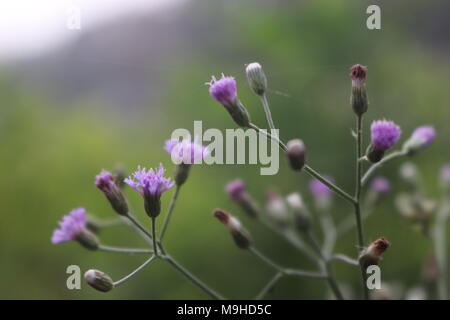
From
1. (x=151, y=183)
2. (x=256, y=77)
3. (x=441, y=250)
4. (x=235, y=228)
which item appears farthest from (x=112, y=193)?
(x=441, y=250)

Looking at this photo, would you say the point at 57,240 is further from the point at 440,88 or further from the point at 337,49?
the point at 440,88

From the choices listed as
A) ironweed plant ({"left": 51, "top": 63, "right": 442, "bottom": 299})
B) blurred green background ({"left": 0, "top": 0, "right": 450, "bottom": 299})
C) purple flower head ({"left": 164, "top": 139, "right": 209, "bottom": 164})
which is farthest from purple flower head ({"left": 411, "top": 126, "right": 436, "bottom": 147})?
blurred green background ({"left": 0, "top": 0, "right": 450, "bottom": 299})

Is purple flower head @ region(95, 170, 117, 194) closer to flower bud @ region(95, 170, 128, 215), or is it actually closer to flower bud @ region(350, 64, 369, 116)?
flower bud @ region(95, 170, 128, 215)

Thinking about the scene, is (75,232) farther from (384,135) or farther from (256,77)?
(384,135)

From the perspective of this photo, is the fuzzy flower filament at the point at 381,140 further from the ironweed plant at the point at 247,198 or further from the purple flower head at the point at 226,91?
the purple flower head at the point at 226,91

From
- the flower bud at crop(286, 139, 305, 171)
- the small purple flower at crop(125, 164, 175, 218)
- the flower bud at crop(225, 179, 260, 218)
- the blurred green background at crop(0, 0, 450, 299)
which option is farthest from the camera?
the blurred green background at crop(0, 0, 450, 299)
